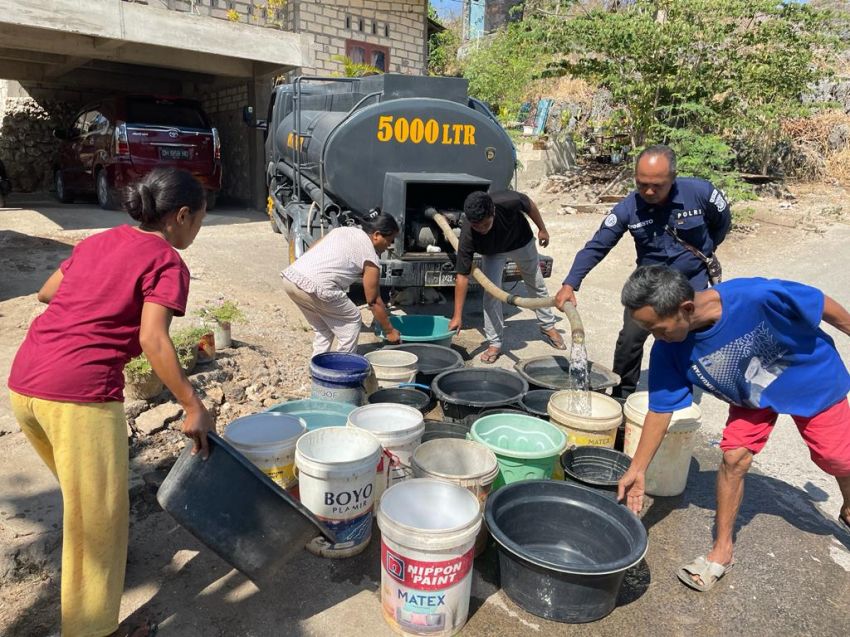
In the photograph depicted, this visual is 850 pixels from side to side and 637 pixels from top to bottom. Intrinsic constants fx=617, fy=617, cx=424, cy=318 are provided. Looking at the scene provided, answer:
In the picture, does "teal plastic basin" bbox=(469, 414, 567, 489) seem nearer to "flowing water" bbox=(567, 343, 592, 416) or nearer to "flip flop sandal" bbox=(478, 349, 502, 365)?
"flowing water" bbox=(567, 343, 592, 416)

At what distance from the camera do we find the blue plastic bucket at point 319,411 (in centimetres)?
337

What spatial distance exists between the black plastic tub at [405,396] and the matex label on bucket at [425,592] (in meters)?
1.59

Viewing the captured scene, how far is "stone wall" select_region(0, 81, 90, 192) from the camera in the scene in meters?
14.0

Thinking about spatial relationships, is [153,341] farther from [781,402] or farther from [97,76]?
[97,76]

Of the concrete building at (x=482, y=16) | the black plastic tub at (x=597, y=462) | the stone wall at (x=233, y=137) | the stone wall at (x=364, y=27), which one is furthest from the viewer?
the concrete building at (x=482, y=16)

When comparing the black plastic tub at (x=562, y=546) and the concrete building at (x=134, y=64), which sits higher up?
the concrete building at (x=134, y=64)

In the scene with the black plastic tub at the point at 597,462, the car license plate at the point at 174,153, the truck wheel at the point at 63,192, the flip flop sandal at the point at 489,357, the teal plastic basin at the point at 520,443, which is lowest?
the flip flop sandal at the point at 489,357

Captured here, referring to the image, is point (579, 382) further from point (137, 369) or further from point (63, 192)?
point (63, 192)

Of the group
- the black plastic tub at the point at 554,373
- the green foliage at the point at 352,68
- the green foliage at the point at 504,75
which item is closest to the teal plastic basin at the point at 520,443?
the black plastic tub at the point at 554,373

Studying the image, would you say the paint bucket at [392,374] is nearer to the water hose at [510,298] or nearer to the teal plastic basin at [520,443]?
the teal plastic basin at [520,443]

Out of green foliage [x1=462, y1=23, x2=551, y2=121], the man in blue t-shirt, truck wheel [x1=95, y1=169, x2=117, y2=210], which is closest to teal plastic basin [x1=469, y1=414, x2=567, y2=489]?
the man in blue t-shirt

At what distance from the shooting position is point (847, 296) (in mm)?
7207

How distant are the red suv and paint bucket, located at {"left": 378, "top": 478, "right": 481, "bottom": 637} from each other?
8405mm

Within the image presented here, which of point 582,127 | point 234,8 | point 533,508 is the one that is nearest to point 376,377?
point 533,508
